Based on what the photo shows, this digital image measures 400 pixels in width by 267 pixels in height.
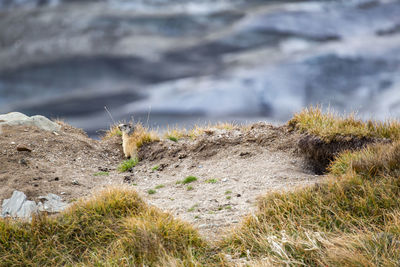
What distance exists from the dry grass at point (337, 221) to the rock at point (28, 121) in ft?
29.4

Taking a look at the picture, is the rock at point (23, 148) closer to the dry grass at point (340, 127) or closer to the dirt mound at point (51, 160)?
the dirt mound at point (51, 160)

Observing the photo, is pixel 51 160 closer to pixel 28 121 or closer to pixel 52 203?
pixel 28 121

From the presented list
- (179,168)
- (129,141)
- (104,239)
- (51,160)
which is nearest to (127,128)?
(129,141)

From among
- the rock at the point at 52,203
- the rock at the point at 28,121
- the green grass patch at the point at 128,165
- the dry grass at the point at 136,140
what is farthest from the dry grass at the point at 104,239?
the rock at the point at 28,121

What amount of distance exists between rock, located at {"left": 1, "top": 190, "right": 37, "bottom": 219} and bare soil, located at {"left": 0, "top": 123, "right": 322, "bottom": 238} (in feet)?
0.56

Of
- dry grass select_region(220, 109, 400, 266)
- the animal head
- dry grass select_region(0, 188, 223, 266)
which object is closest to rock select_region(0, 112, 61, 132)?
the animal head

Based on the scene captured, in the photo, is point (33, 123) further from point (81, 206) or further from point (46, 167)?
point (81, 206)

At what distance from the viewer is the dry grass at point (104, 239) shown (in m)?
4.77

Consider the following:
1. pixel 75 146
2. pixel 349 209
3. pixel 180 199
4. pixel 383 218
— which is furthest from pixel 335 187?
pixel 75 146

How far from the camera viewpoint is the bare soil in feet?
Result: 22.7

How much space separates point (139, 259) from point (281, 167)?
4690 mm

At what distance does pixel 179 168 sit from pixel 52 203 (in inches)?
148

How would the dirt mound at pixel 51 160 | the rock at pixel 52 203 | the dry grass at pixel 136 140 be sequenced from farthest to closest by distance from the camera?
the dry grass at pixel 136 140, the dirt mound at pixel 51 160, the rock at pixel 52 203

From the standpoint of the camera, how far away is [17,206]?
6.75m
